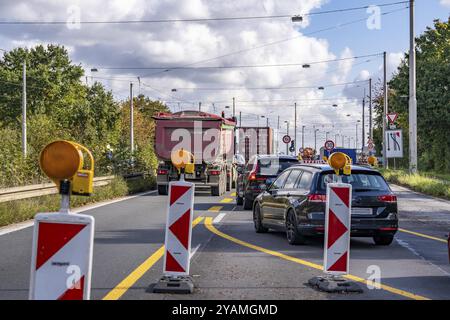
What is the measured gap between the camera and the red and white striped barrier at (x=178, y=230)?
A: 749cm

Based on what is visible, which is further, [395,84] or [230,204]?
[395,84]

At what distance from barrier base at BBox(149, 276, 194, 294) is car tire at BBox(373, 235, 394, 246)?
16.6ft

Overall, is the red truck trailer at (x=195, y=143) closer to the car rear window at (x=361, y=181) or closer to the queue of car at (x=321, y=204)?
the queue of car at (x=321, y=204)

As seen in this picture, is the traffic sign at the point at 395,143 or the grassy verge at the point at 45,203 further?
the traffic sign at the point at 395,143

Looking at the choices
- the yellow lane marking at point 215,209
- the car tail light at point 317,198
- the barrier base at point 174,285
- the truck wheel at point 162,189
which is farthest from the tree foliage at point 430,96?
the barrier base at point 174,285

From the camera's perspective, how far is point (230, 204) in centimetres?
2219

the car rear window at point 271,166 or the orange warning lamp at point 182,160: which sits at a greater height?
the orange warning lamp at point 182,160

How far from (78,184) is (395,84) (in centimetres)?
4397

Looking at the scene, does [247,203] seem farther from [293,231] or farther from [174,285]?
[174,285]

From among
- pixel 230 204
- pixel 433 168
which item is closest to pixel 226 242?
pixel 230 204

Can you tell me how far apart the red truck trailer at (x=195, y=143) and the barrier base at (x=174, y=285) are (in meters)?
19.1

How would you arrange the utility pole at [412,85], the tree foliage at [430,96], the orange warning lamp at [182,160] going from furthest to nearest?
the tree foliage at [430,96], the utility pole at [412,85], the orange warning lamp at [182,160]

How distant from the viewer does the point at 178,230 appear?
24.8 feet
